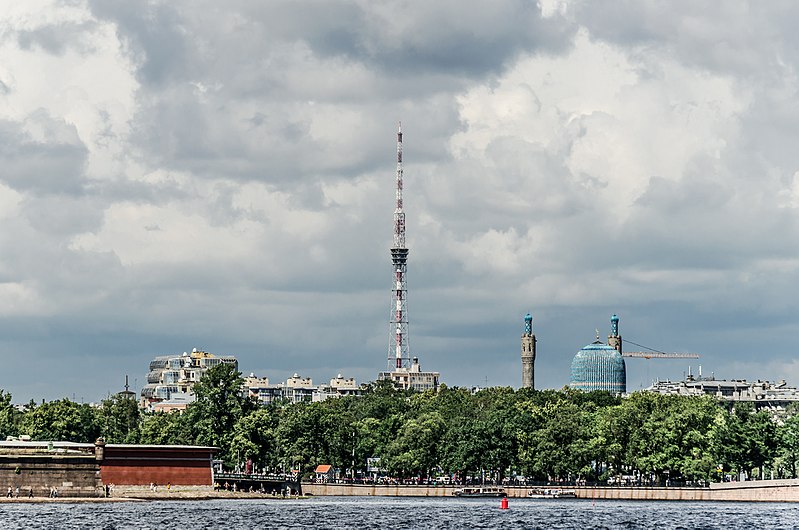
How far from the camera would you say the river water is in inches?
5576

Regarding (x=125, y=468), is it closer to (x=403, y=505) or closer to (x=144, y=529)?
(x=403, y=505)

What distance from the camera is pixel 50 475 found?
179 metres

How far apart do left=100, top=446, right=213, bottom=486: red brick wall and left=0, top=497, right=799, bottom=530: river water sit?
6009 mm

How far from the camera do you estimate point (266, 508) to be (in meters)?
173

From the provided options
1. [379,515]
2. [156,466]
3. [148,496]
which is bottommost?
[379,515]

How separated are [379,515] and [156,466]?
120ft

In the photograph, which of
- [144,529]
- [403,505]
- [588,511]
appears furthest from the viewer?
[403,505]

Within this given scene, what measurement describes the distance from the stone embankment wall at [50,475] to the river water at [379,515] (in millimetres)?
6807

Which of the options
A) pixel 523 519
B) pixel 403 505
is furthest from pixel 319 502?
pixel 523 519

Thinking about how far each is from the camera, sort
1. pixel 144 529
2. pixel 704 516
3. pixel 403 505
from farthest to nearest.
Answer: pixel 403 505
pixel 704 516
pixel 144 529

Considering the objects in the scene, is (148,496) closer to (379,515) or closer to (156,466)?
(156,466)

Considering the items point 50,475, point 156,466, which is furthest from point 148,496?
point 50,475

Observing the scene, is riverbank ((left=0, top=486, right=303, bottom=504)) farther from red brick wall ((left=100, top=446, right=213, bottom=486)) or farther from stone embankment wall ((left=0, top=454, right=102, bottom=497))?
stone embankment wall ((left=0, top=454, right=102, bottom=497))

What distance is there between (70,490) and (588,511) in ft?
188
